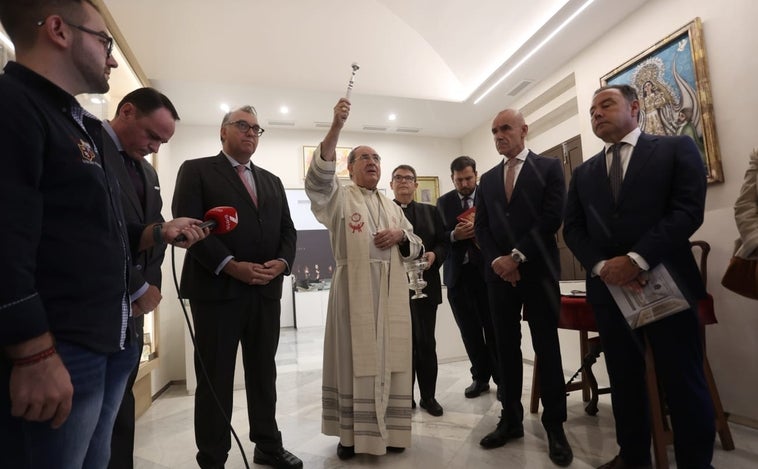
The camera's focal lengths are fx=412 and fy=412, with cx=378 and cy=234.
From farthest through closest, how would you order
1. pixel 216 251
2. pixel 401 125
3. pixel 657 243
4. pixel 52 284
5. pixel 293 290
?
pixel 293 290 < pixel 401 125 < pixel 216 251 < pixel 657 243 < pixel 52 284

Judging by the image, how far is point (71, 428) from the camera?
0.76 m

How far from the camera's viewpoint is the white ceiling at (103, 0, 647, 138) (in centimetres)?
387

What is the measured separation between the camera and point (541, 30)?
3.57 meters

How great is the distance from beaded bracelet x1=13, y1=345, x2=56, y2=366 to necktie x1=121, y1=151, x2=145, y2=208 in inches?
44.7

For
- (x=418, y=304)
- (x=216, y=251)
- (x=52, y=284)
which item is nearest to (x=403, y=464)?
(x=418, y=304)

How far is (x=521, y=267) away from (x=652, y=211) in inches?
25.6

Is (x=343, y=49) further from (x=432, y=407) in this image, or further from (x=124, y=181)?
(x=432, y=407)

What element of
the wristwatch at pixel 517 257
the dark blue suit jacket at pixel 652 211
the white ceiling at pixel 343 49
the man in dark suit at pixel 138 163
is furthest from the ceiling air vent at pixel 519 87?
the man in dark suit at pixel 138 163

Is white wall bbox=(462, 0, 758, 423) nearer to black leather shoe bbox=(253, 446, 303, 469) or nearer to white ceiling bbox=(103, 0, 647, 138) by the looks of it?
white ceiling bbox=(103, 0, 647, 138)

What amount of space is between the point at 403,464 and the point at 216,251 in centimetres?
141

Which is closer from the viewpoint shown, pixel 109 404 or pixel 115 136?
pixel 109 404

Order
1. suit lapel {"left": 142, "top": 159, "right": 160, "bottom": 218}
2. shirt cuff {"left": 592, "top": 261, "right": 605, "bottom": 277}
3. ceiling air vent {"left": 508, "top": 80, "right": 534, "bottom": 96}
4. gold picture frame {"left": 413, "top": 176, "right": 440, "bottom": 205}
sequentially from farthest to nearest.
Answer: gold picture frame {"left": 413, "top": 176, "right": 440, "bottom": 205}, ceiling air vent {"left": 508, "top": 80, "right": 534, "bottom": 96}, shirt cuff {"left": 592, "top": 261, "right": 605, "bottom": 277}, suit lapel {"left": 142, "top": 159, "right": 160, "bottom": 218}

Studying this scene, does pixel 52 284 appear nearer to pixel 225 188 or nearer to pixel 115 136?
pixel 115 136

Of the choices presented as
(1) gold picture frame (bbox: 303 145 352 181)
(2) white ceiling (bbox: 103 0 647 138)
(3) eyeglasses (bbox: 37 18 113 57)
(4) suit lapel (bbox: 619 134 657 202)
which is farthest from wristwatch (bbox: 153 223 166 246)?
(1) gold picture frame (bbox: 303 145 352 181)
